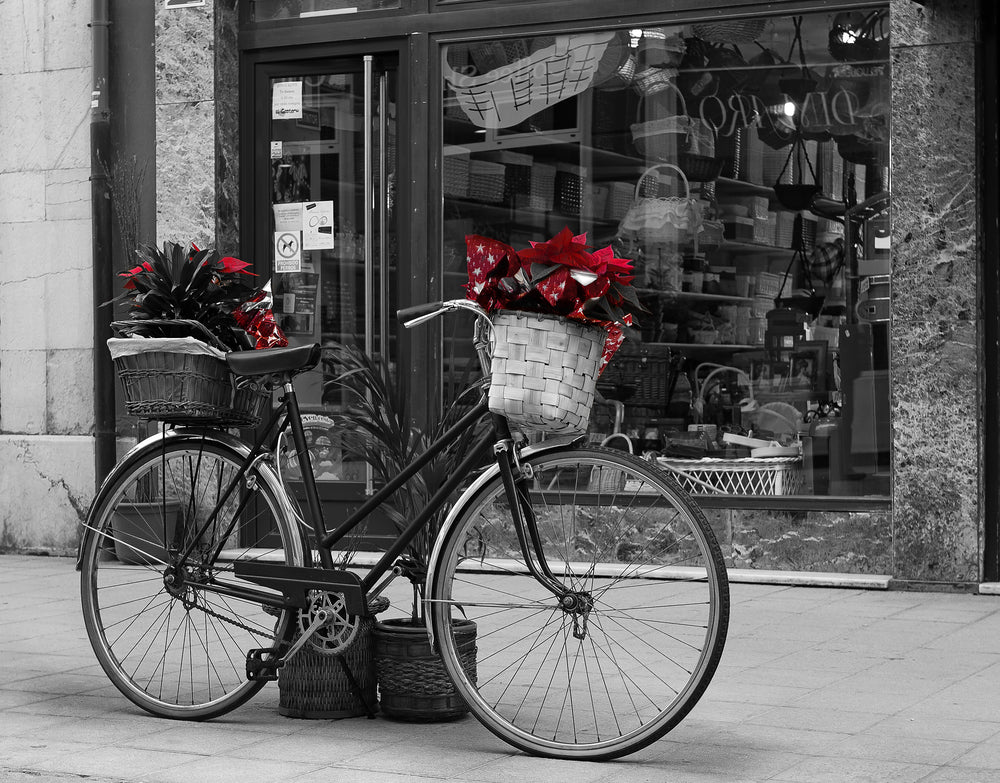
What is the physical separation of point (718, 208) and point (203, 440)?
170 inches

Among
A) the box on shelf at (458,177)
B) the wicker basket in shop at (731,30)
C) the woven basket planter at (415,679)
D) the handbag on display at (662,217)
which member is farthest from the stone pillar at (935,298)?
the woven basket planter at (415,679)

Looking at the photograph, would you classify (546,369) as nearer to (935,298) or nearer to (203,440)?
(203,440)

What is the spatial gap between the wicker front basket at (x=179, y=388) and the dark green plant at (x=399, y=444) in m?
0.37

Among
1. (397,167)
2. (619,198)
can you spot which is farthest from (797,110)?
(397,167)

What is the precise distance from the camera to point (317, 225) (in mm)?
9211

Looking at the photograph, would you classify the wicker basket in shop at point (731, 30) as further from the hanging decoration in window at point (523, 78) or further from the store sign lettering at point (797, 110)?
the hanging decoration in window at point (523, 78)

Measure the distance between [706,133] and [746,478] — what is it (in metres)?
1.92

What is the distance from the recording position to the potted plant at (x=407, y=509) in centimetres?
474

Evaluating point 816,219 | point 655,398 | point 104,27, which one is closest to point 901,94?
point 816,219

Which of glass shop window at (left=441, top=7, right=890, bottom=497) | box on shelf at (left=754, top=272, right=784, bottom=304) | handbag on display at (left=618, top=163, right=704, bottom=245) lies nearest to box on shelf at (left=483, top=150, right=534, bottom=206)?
glass shop window at (left=441, top=7, right=890, bottom=497)

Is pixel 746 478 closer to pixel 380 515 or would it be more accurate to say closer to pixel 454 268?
pixel 454 268

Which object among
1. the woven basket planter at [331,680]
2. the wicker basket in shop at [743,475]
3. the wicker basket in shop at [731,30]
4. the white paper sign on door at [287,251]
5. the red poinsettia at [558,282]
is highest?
the wicker basket in shop at [731,30]

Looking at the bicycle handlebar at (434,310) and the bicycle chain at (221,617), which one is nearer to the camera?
the bicycle handlebar at (434,310)

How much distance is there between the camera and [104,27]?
366 inches
